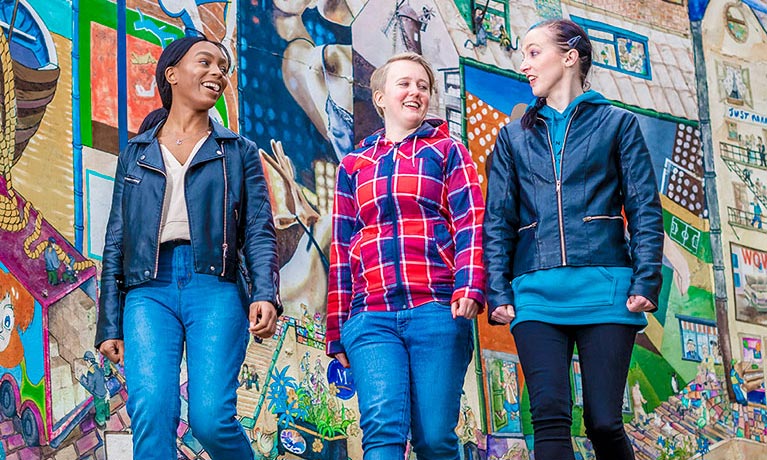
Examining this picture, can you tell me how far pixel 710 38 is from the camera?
9.54m

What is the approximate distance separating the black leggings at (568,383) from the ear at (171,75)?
1622 millimetres

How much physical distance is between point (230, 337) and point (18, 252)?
1.74 m

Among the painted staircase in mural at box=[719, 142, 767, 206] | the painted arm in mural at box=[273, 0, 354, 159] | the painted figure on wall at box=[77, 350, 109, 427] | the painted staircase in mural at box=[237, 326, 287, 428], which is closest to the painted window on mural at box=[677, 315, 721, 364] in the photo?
the painted staircase in mural at box=[719, 142, 767, 206]

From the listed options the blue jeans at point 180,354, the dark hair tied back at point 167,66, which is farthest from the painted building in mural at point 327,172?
the blue jeans at point 180,354

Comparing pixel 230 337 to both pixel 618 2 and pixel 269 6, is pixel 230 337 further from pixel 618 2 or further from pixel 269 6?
pixel 618 2

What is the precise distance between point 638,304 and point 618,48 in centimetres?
522

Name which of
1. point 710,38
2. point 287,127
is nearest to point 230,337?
point 287,127

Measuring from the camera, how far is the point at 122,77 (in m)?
6.05

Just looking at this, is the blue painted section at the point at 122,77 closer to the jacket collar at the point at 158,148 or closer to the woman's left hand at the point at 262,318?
the jacket collar at the point at 158,148

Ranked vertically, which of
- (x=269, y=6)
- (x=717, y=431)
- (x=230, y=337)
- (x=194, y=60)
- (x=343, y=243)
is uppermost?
(x=269, y=6)

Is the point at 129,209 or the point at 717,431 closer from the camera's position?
the point at 129,209

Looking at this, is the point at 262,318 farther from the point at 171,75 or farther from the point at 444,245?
the point at 171,75

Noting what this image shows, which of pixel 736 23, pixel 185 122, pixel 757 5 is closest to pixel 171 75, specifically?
pixel 185 122

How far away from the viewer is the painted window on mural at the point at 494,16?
8.20 meters
